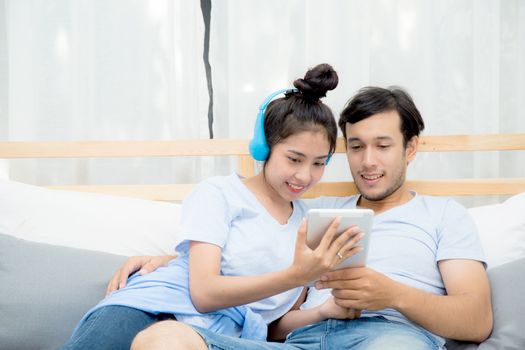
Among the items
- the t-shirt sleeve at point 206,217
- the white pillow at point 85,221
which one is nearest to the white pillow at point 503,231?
the t-shirt sleeve at point 206,217

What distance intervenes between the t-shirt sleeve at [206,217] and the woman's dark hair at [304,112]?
190 mm

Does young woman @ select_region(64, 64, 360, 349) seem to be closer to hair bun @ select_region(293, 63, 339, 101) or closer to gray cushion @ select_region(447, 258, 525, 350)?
hair bun @ select_region(293, 63, 339, 101)

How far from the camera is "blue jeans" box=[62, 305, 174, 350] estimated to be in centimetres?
97

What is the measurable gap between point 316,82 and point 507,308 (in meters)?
0.67

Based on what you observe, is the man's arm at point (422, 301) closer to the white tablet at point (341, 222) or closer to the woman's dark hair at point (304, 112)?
the white tablet at point (341, 222)

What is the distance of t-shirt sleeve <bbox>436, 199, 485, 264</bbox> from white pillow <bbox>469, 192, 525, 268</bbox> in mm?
115

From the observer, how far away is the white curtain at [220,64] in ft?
5.97

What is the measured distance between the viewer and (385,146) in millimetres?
1433

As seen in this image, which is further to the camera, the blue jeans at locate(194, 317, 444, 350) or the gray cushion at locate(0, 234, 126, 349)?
the gray cushion at locate(0, 234, 126, 349)

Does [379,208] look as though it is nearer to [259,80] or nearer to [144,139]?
[259,80]

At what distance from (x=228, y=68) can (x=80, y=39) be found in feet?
1.68

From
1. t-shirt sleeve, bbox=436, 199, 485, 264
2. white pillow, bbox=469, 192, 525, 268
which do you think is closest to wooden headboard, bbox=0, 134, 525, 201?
white pillow, bbox=469, 192, 525, 268

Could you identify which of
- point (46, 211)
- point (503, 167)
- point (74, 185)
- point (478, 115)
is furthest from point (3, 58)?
point (503, 167)

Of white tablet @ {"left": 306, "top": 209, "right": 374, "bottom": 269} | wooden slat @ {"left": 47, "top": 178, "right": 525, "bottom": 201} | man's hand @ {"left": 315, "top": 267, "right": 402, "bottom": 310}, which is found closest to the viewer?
white tablet @ {"left": 306, "top": 209, "right": 374, "bottom": 269}
